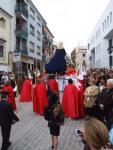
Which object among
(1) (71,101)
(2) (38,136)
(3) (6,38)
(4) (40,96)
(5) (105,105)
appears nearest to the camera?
(5) (105,105)

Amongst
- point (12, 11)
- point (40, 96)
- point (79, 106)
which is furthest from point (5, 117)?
point (12, 11)

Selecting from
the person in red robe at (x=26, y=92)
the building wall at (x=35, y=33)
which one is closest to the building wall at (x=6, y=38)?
the building wall at (x=35, y=33)

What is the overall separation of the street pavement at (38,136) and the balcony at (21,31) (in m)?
33.5

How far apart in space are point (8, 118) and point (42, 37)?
6518cm

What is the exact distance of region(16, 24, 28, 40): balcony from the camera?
47500 mm

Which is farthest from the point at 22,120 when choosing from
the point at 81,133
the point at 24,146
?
the point at 81,133

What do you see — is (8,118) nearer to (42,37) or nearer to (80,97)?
(80,97)

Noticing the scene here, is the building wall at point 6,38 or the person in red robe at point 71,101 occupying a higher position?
the building wall at point 6,38

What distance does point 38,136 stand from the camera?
1096 cm

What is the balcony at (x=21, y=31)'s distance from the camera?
47.5 meters

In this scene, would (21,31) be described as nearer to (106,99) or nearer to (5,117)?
(5,117)

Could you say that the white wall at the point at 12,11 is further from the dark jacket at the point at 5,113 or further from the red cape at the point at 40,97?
the dark jacket at the point at 5,113

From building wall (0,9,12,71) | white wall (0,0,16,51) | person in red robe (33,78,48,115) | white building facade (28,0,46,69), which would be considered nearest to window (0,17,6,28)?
building wall (0,9,12,71)

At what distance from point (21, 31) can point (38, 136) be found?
39058 mm
